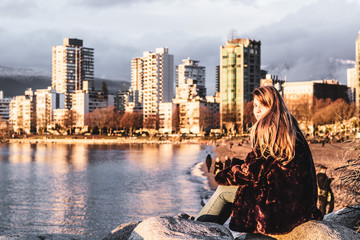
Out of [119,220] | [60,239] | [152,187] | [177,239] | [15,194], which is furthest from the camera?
[152,187]

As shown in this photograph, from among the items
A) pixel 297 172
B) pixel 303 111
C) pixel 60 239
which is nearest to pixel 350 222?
pixel 297 172

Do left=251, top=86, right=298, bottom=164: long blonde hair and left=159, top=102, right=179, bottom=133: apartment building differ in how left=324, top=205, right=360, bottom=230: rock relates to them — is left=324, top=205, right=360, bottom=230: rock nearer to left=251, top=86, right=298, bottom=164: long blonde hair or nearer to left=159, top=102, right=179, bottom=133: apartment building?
left=251, top=86, right=298, bottom=164: long blonde hair

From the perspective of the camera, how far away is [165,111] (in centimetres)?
18875

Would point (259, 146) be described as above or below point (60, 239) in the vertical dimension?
above

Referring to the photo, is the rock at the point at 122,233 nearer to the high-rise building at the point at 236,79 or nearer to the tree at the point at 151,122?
the high-rise building at the point at 236,79

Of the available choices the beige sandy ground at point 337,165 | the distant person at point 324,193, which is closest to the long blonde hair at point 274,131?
the beige sandy ground at point 337,165

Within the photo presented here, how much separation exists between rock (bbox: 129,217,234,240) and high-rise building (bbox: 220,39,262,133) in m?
142

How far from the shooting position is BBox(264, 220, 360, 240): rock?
189 inches

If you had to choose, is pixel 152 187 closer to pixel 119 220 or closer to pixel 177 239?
pixel 119 220

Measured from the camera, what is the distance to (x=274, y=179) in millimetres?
4730

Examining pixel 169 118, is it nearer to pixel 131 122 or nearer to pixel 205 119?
pixel 131 122

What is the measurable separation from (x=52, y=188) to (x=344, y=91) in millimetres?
173842

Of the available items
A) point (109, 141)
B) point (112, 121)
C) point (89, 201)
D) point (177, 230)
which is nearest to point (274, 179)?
point (177, 230)

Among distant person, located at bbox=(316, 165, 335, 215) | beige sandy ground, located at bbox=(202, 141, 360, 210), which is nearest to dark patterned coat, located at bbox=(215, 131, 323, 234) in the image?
beige sandy ground, located at bbox=(202, 141, 360, 210)
